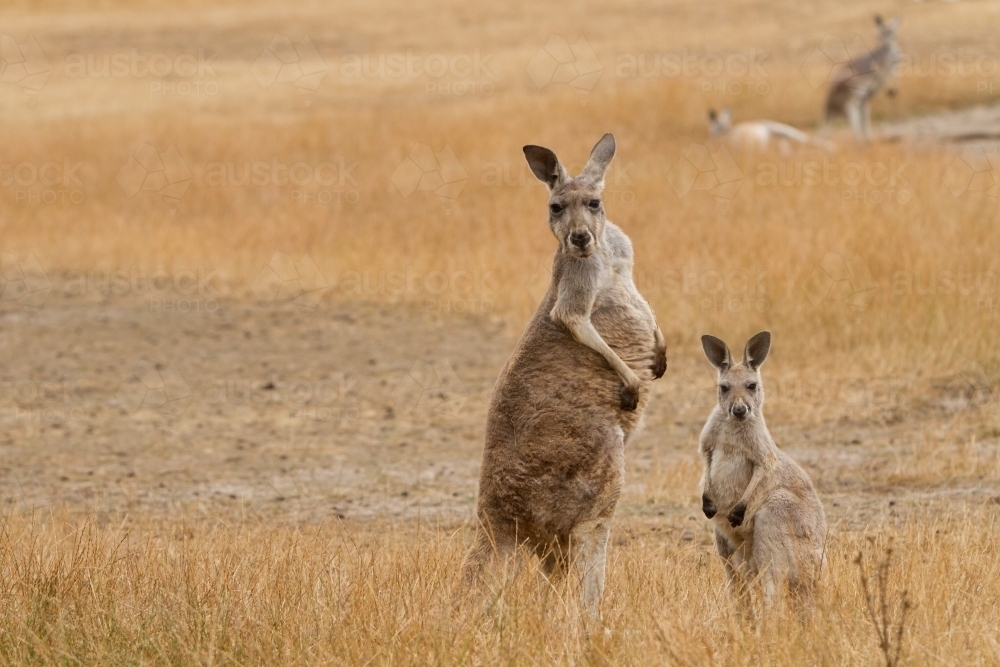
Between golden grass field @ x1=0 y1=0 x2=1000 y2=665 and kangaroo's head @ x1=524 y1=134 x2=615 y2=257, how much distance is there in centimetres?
110

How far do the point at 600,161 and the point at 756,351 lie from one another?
0.86 meters

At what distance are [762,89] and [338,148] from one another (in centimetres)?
787

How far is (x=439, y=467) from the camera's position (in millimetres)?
8523

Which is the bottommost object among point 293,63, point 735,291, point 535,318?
point 535,318

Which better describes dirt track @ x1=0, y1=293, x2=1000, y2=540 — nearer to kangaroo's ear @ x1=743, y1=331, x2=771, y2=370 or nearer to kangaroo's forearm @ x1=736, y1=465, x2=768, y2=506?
kangaroo's ear @ x1=743, y1=331, x2=771, y2=370

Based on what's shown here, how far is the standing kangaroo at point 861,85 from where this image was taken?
765 inches

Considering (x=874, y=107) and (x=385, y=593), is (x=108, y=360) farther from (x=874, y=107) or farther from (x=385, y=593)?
(x=874, y=107)

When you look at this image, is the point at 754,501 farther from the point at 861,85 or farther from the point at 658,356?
the point at 861,85

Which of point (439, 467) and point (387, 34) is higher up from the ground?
point (387, 34)

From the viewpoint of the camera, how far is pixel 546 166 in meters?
4.84

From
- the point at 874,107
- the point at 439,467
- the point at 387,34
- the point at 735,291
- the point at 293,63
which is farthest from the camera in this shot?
the point at 387,34

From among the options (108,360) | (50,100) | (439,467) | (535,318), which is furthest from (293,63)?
(535,318)

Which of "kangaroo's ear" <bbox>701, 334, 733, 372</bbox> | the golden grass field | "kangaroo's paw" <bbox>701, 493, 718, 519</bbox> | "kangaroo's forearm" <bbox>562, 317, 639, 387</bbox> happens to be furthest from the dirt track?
"kangaroo's forearm" <bbox>562, 317, 639, 387</bbox>

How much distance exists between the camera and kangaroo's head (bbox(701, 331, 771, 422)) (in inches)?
185
